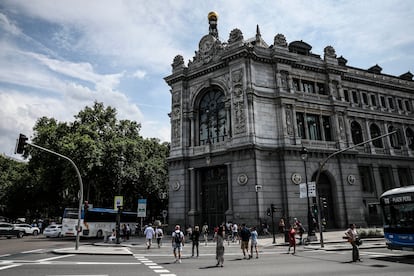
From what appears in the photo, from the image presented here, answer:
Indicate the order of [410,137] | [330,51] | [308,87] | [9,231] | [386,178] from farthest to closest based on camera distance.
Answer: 1. [410,137]
2. [386,178]
3. [330,51]
4. [9,231]
5. [308,87]

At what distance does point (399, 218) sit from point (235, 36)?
2423 cm

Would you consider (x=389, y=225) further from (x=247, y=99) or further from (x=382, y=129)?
(x=382, y=129)

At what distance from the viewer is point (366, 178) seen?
121 feet

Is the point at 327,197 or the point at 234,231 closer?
the point at 234,231

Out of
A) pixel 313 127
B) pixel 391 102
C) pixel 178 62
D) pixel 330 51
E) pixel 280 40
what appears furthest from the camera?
pixel 391 102

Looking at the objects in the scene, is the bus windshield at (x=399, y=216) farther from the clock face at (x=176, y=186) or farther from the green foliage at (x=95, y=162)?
the green foliage at (x=95, y=162)

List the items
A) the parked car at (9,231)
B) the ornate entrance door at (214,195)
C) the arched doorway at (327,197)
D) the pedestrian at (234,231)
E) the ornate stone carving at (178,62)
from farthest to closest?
the ornate stone carving at (178,62) < the parked car at (9,231) < the arched doorway at (327,197) < the ornate entrance door at (214,195) < the pedestrian at (234,231)

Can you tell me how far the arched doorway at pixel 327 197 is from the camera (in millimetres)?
32094

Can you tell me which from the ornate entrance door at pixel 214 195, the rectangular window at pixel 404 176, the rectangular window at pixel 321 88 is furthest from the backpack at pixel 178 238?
the rectangular window at pixel 404 176

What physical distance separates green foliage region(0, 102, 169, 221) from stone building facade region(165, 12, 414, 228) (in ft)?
29.1

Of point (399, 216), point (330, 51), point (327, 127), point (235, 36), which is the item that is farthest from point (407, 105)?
point (399, 216)

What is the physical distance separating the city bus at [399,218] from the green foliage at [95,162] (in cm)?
2720

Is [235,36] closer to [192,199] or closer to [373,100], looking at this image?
[192,199]

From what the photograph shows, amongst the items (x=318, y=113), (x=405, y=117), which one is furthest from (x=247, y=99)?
(x=405, y=117)
